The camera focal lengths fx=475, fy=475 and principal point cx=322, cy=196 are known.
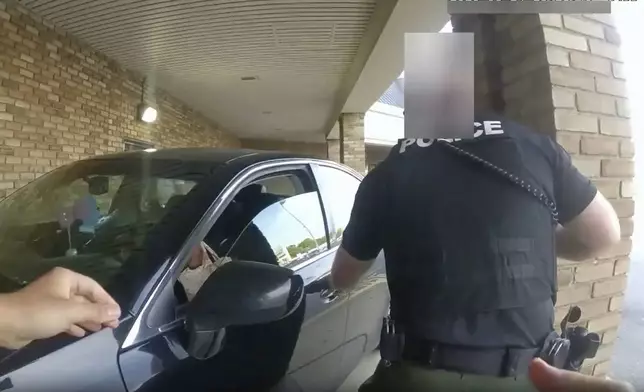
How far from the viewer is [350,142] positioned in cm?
78

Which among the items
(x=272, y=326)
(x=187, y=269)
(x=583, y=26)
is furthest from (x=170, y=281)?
(x=583, y=26)

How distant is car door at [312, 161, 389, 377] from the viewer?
1.99ft

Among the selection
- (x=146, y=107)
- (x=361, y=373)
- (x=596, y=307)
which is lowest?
(x=361, y=373)

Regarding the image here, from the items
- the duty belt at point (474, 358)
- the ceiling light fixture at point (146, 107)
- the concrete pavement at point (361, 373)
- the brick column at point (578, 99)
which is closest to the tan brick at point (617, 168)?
the brick column at point (578, 99)

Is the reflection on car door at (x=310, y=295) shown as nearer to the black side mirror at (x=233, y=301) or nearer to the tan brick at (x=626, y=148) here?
the black side mirror at (x=233, y=301)

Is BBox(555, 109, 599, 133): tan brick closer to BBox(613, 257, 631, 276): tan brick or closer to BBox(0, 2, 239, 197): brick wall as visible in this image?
BBox(613, 257, 631, 276): tan brick

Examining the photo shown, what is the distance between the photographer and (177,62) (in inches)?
33.2

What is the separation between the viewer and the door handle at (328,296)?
73 cm

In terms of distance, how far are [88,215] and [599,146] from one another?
0.79 meters

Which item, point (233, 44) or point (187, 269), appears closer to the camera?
point (187, 269)

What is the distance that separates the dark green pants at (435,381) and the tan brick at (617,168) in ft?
0.79

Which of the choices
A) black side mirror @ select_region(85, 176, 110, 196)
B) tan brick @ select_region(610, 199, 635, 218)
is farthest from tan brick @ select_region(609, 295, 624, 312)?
black side mirror @ select_region(85, 176, 110, 196)

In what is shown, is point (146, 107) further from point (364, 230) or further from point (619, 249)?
point (619, 249)

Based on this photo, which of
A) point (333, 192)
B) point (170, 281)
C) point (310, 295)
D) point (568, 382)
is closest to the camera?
point (568, 382)
